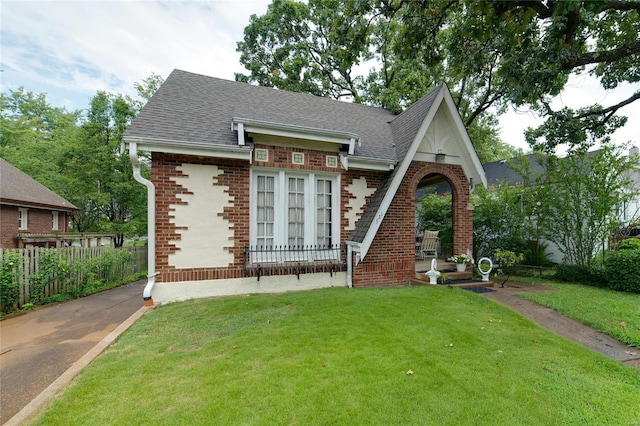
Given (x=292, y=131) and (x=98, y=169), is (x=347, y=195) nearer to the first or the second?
(x=292, y=131)

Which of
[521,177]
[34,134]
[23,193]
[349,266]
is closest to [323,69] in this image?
[521,177]

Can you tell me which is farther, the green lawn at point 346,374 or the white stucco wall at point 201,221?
the white stucco wall at point 201,221

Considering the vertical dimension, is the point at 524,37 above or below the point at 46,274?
above

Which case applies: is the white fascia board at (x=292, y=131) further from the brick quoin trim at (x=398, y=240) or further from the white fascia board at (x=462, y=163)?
the white fascia board at (x=462, y=163)

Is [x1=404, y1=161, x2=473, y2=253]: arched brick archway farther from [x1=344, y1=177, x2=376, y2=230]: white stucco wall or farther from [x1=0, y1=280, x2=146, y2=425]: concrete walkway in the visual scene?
[x1=0, y1=280, x2=146, y2=425]: concrete walkway

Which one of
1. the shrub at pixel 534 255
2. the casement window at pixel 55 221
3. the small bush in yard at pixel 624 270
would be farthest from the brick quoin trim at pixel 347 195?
the casement window at pixel 55 221

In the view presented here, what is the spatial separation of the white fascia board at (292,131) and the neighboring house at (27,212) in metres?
12.3

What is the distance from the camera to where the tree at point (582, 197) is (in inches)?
335

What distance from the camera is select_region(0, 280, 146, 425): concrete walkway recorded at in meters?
3.18

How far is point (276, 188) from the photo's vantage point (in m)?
7.18

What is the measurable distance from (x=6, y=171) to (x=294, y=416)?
2281 centimetres

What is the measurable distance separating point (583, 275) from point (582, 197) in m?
2.55

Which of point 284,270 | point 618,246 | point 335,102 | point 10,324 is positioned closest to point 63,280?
point 10,324

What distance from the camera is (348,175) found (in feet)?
25.4
